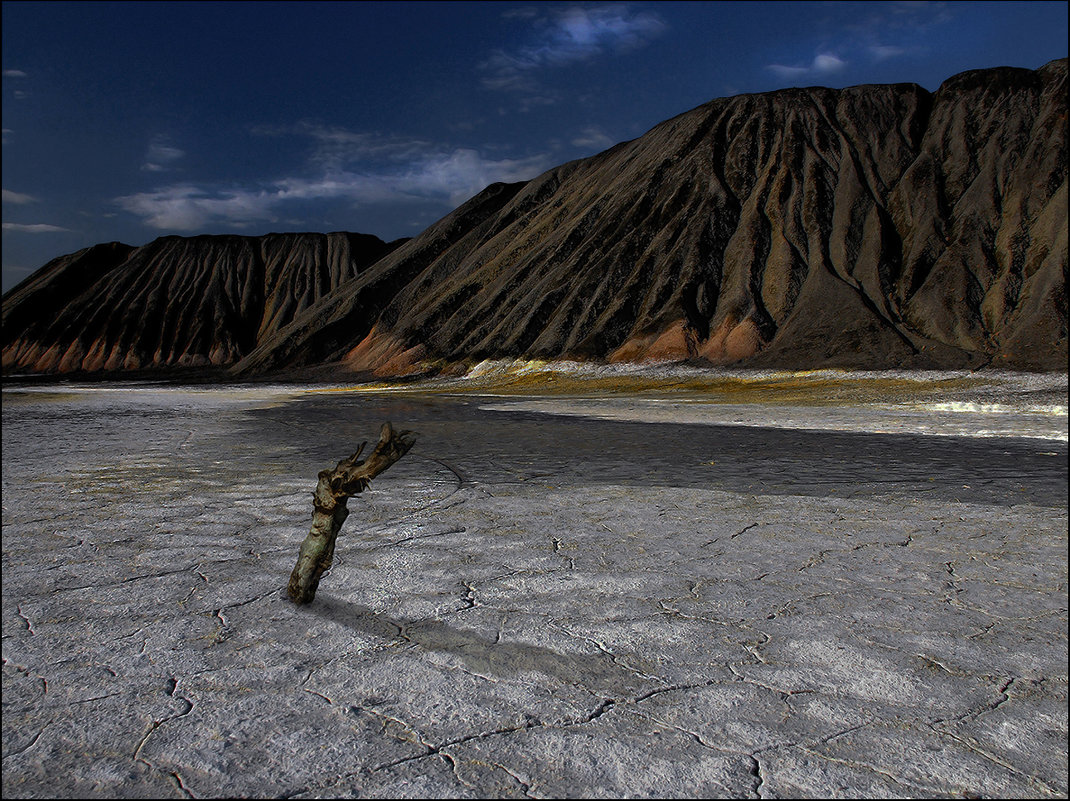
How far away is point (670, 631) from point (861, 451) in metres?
6.92

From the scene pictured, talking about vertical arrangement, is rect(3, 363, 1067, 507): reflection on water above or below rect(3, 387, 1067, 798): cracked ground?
below

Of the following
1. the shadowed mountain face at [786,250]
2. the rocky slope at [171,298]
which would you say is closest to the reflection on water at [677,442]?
the shadowed mountain face at [786,250]

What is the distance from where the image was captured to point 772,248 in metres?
45.3

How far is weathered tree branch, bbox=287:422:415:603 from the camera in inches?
103

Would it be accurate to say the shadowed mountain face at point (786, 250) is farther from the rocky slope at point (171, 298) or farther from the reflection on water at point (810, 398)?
the rocky slope at point (171, 298)

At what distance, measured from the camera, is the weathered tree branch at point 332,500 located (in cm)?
263

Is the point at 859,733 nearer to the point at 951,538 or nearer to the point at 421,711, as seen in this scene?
the point at 421,711

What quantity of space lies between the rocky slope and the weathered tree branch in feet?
288

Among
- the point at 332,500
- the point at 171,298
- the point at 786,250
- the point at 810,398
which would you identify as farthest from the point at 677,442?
the point at 171,298

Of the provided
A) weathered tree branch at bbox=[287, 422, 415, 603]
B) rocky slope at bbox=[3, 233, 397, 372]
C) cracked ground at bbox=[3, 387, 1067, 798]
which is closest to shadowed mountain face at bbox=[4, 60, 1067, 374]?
rocky slope at bbox=[3, 233, 397, 372]

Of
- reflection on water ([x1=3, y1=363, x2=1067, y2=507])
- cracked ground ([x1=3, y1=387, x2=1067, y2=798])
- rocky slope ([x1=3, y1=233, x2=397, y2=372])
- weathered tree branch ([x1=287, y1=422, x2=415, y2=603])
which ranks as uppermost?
rocky slope ([x1=3, y1=233, x2=397, y2=372])

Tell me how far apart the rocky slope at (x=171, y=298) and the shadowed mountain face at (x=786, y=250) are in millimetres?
26402

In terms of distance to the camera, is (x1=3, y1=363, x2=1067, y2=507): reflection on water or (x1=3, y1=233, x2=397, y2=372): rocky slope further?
(x1=3, y1=233, x2=397, y2=372): rocky slope

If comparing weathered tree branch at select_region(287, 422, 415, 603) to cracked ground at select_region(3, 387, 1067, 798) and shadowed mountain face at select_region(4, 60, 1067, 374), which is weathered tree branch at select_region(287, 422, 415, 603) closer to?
cracked ground at select_region(3, 387, 1067, 798)
